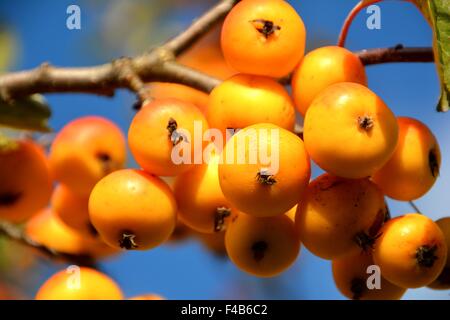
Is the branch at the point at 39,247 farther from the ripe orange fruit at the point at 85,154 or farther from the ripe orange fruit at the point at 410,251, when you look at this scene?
the ripe orange fruit at the point at 410,251

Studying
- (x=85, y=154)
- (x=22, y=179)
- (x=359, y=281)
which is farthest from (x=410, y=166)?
(x=22, y=179)

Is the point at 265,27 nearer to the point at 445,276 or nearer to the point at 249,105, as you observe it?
the point at 249,105

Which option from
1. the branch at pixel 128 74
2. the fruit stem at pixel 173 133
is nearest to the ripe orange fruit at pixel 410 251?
the fruit stem at pixel 173 133

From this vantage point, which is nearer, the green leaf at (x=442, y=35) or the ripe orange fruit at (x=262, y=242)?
the green leaf at (x=442, y=35)

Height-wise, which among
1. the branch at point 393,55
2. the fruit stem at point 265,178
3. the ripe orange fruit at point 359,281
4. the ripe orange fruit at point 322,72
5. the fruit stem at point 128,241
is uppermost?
the branch at point 393,55

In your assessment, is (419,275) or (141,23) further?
(141,23)

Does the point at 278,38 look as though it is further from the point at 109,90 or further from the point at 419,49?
the point at 109,90

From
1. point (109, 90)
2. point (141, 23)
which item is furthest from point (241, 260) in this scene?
point (141, 23)
